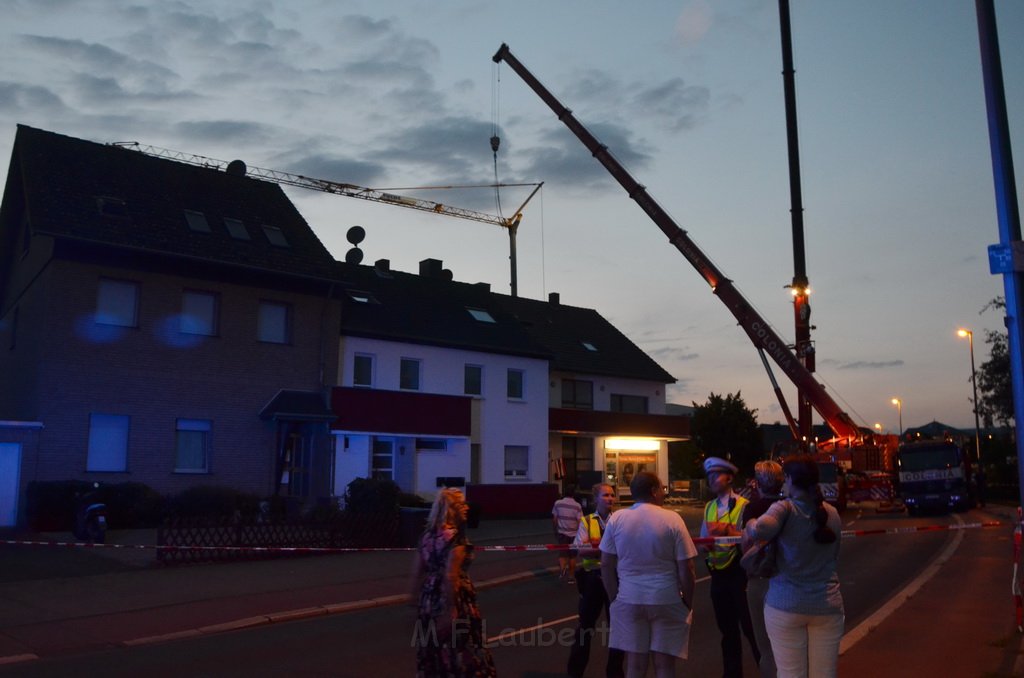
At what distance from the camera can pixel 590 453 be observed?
41.4 meters

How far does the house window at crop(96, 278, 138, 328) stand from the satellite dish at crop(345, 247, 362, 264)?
1317 centimetres

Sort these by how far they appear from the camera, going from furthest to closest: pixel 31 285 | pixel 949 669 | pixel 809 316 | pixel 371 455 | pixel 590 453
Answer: pixel 590 453 → pixel 371 455 → pixel 809 316 → pixel 31 285 → pixel 949 669

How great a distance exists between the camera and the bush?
21.2 meters

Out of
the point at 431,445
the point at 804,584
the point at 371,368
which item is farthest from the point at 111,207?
the point at 804,584

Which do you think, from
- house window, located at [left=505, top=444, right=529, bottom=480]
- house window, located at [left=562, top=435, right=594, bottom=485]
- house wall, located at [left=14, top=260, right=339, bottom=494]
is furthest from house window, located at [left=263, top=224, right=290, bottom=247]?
house window, located at [left=562, top=435, right=594, bottom=485]

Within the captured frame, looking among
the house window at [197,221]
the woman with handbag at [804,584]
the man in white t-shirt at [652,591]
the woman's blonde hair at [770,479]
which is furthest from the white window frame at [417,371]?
the woman with handbag at [804,584]

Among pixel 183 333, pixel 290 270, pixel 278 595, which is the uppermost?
pixel 290 270

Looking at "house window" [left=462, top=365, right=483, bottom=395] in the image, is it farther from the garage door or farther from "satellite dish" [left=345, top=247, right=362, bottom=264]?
the garage door

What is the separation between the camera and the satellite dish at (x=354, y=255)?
3691 cm

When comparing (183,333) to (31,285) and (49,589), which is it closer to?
(31,285)

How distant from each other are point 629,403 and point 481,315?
1054 cm

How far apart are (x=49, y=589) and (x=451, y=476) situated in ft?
58.9

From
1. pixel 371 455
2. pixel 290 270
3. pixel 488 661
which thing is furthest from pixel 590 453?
pixel 488 661

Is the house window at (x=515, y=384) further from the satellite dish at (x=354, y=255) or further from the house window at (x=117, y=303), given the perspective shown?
the house window at (x=117, y=303)
